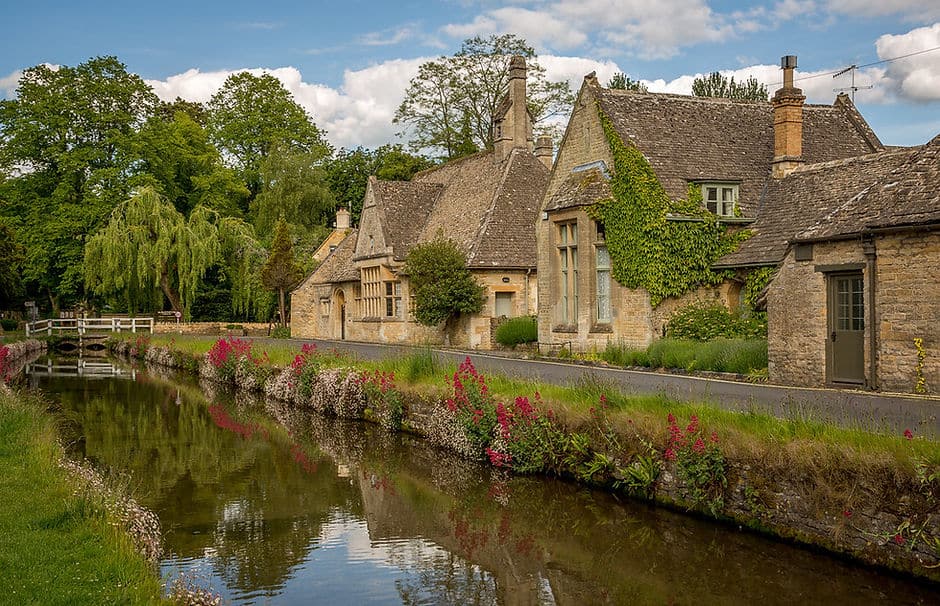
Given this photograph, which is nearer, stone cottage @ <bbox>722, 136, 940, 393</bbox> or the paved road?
the paved road

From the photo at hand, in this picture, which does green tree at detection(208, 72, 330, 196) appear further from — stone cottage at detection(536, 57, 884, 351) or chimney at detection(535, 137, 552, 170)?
stone cottage at detection(536, 57, 884, 351)

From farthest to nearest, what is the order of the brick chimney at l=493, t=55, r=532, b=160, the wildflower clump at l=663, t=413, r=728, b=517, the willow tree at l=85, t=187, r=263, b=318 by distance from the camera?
the willow tree at l=85, t=187, r=263, b=318, the brick chimney at l=493, t=55, r=532, b=160, the wildflower clump at l=663, t=413, r=728, b=517

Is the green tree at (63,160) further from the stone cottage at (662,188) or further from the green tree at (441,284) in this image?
the stone cottage at (662,188)

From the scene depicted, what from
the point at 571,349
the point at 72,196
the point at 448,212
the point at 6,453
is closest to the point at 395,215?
the point at 448,212

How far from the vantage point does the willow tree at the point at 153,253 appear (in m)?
47.6

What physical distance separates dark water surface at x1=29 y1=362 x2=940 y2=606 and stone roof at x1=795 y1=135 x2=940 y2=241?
26.2 feet

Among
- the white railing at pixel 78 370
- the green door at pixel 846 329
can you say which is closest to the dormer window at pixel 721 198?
the green door at pixel 846 329

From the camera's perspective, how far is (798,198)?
23594 mm

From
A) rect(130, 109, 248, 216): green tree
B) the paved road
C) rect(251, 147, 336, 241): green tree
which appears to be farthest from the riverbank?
rect(251, 147, 336, 241): green tree

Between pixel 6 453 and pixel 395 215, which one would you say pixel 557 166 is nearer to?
pixel 395 215

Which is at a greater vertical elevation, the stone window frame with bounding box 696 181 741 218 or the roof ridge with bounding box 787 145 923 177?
the roof ridge with bounding box 787 145 923 177

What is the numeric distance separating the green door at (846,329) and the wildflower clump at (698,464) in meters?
7.39

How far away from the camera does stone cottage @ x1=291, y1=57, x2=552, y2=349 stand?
34.2m

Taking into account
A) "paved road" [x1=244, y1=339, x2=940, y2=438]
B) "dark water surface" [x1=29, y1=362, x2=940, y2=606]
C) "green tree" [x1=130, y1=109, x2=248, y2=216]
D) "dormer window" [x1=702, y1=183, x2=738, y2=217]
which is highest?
"green tree" [x1=130, y1=109, x2=248, y2=216]
